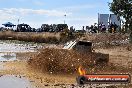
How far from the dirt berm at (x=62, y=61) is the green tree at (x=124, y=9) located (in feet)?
11.8

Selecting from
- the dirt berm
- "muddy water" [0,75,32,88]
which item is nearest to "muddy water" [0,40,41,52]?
the dirt berm

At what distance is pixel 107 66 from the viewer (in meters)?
29.2

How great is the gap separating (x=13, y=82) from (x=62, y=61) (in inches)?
236

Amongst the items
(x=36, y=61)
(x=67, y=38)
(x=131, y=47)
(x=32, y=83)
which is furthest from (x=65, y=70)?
(x=67, y=38)

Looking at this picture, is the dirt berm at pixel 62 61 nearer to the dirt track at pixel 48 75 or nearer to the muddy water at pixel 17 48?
the dirt track at pixel 48 75

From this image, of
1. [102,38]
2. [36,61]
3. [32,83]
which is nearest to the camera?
[32,83]

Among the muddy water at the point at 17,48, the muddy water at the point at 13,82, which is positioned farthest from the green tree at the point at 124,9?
the muddy water at the point at 17,48

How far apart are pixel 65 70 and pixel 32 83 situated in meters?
5.08

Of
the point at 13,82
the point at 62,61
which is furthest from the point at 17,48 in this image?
the point at 13,82

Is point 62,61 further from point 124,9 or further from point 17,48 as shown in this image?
point 17,48

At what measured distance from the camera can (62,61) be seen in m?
27.7

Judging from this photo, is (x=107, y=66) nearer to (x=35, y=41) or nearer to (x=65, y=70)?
(x=65, y=70)

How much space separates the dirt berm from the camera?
89.4ft

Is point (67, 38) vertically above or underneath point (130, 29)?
underneath
